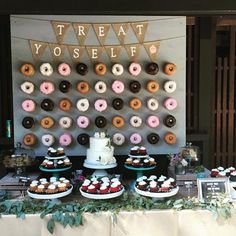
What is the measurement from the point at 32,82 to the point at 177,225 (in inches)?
75.3

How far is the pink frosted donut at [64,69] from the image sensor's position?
11.6 feet

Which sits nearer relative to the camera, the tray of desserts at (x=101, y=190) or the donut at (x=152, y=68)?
the tray of desserts at (x=101, y=190)

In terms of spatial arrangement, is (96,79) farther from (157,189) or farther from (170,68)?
(157,189)

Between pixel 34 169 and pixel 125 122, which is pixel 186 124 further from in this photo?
pixel 34 169

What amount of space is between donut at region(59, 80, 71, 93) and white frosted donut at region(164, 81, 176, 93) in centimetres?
90

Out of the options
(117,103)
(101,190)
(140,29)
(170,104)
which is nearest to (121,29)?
Result: (140,29)

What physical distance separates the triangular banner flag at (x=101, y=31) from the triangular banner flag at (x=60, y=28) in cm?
26

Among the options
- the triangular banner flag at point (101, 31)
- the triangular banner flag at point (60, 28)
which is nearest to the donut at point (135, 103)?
the triangular banner flag at point (101, 31)

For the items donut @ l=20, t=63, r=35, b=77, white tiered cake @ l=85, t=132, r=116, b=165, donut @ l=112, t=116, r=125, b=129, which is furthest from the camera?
donut @ l=112, t=116, r=125, b=129

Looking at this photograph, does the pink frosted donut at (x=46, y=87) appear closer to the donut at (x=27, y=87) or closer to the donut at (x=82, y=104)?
the donut at (x=27, y=87)

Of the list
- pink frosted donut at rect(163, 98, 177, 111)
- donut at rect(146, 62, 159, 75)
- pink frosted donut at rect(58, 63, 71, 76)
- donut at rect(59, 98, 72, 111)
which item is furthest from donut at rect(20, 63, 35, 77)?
pink frosted donut at rect(163, 98, 177, 111)

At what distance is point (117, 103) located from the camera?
3586 millimetres

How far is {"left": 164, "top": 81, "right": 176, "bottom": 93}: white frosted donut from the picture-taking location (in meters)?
3.61

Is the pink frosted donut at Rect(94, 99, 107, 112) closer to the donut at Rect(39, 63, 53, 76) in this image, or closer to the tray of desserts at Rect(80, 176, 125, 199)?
the donut at Rect(39, 63, 53, 76)
